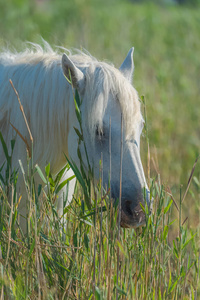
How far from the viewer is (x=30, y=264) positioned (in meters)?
2.33

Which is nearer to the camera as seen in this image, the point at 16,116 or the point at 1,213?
the point at 1,213

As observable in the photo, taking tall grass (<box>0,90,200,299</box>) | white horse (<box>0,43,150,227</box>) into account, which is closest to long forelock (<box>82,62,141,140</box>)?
white horse (<box>0,43,150,227</box>)

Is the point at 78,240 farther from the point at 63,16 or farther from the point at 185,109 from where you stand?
the point at 63,16

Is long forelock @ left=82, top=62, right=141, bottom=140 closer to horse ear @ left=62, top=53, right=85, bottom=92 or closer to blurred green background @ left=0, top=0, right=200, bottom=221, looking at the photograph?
horse ear @ left=62, top=53, right=85, bottom=92

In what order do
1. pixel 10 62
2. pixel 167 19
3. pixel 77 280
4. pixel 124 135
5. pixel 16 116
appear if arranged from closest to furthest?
1. pixel 77 280
2. pixel 124 135
3. pixel 16 116
4. pixel 10 62
5. pixel 167 19

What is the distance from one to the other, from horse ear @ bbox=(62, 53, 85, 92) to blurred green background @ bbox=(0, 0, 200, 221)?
1.81 feet

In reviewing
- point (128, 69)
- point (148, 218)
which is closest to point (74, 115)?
point (128, 69)

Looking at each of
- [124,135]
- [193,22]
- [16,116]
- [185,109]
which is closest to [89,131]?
[124,135]

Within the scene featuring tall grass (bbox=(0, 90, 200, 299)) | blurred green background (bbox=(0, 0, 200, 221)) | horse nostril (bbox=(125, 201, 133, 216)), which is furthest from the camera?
blurred green background (bbox=(0, 0, 200, 221))

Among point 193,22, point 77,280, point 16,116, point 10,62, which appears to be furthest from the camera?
point 193,22

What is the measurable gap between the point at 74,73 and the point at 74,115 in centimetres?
22

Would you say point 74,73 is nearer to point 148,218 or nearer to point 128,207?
point 128,207

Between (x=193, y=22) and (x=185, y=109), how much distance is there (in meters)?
8.77

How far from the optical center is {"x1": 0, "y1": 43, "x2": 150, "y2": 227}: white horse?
97.6 inches
